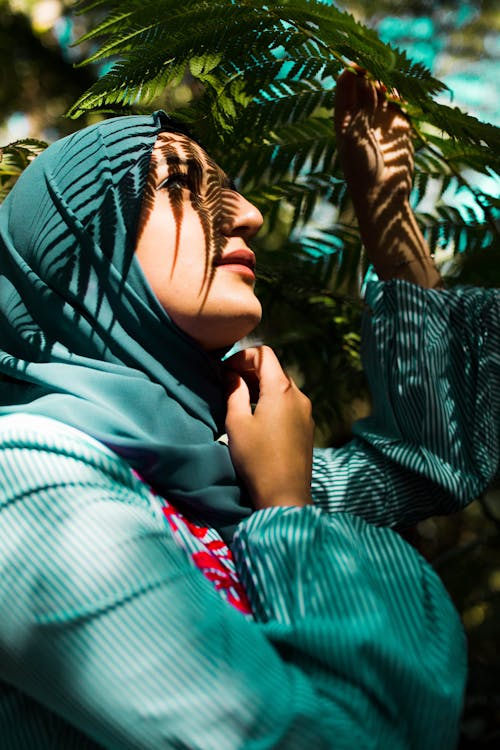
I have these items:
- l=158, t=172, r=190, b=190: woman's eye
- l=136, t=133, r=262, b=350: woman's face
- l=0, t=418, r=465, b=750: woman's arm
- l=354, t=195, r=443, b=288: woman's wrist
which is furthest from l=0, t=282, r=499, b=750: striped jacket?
l=354, t=195, r=443, b=288: woman's wrist

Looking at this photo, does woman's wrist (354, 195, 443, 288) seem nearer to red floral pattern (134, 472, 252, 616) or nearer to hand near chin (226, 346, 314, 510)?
hand near chin (226, 346, 314, 510)

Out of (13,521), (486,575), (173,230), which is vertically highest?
(173,230)

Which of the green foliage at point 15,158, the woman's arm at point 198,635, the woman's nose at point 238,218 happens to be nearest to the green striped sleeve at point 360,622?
the woman's arm at point 198,635

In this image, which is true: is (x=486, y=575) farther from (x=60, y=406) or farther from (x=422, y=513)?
(x=60, y=406)

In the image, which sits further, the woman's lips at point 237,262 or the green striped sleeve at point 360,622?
the woman's lips at point 237,262

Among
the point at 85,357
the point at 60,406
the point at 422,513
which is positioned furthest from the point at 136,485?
the point at 422,513

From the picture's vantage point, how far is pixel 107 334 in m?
1.16

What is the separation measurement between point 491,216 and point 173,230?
2.17 feet

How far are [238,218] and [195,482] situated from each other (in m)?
0.43

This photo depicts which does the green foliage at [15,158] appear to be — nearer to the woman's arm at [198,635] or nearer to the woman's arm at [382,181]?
the woman's arm at [382,181]

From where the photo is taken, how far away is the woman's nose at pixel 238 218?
3.99 ft

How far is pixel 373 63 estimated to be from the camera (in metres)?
1.17

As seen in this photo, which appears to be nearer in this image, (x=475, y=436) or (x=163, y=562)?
(x=163, y=562)

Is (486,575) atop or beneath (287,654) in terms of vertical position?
beneath
